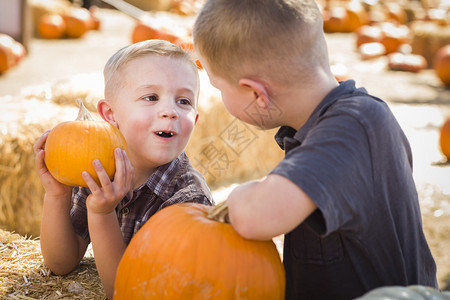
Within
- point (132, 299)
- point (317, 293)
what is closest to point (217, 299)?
point (132, 299)

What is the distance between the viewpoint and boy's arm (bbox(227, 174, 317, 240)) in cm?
141

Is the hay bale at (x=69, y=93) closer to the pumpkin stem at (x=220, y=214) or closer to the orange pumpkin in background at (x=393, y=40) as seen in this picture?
the pumpkin stem at (x=220, y=214)

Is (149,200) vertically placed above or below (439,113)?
above

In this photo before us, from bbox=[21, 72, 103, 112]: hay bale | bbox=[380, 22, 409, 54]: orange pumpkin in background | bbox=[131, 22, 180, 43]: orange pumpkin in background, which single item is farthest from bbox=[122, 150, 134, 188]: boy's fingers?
bbox=[380, 22, 409, 54]: orange pumpkin in background

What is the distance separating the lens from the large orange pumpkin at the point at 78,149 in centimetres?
183

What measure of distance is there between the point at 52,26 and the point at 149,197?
1115cm

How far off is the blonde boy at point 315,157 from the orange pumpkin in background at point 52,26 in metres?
11.7

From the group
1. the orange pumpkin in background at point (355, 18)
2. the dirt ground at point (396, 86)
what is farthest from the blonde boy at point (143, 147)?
the orange pumpkin in background at point (355, 18)

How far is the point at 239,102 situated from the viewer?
171 cm

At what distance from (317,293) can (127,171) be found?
794 mm

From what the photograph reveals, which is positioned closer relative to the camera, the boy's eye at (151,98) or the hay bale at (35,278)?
the hay bale at (35,278)

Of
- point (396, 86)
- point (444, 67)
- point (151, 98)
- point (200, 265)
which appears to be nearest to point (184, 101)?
point (151, 98)

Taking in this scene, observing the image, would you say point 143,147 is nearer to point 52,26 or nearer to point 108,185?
point 108,185

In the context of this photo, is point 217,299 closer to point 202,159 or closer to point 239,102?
point 239,102
